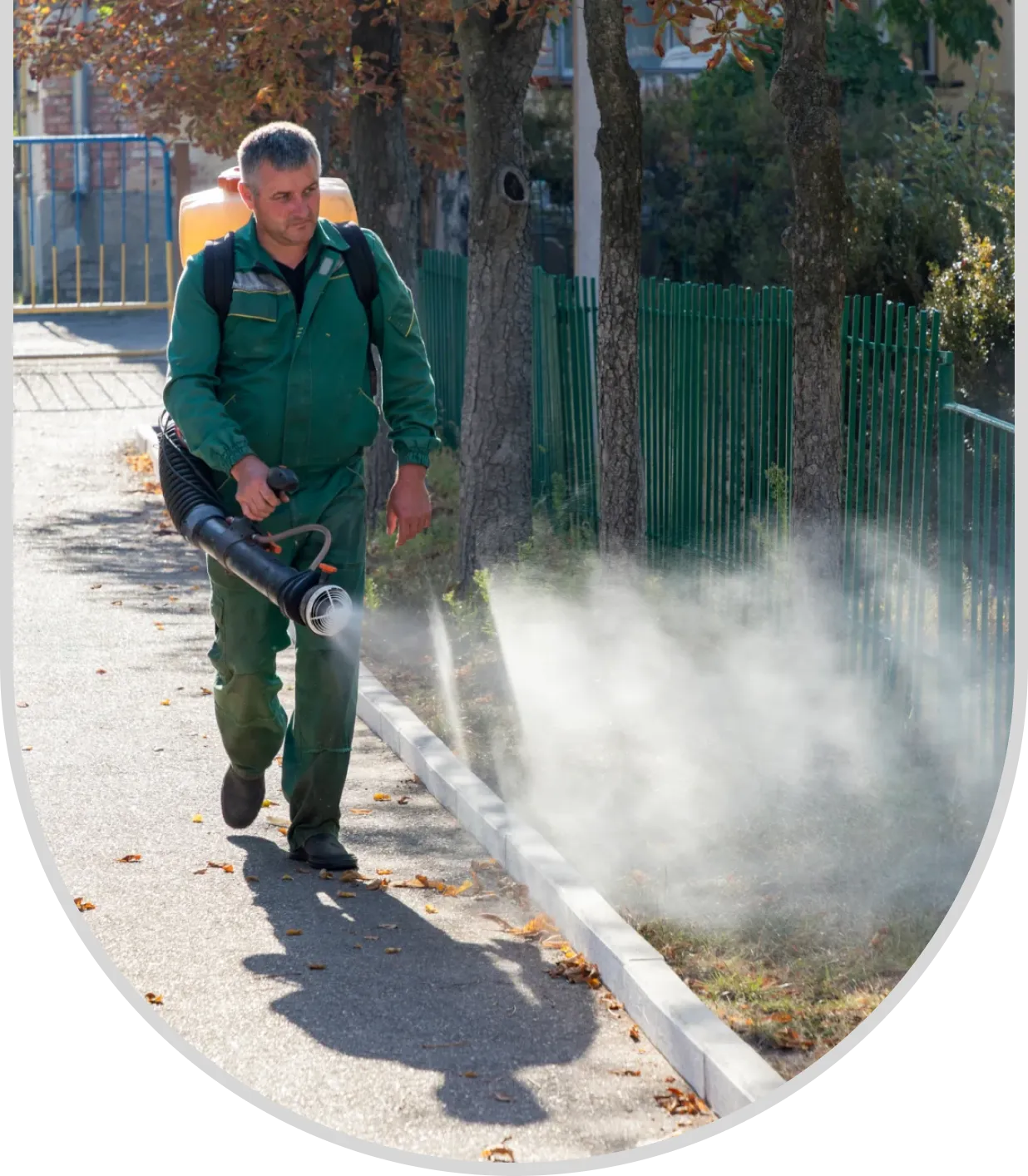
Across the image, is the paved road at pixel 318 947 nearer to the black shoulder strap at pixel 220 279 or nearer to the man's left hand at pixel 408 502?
the man's left hand at pixel 408 502

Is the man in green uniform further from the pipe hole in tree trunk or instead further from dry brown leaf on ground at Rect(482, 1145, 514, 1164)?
the pipe hole in tree trunk

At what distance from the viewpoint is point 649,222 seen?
17828 millimetres

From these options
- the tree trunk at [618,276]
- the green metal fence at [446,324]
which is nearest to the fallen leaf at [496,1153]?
the tree trunk at [618,276]

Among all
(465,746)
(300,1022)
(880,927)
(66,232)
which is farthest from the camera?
(66,232)

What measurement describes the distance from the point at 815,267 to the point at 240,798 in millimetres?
2808

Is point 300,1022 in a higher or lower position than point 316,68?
lower

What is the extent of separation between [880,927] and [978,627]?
171cm

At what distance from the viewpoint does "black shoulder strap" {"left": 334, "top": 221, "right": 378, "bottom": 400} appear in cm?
562

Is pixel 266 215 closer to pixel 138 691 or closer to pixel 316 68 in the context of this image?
pixel 138 691

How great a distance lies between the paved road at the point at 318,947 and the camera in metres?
4.28

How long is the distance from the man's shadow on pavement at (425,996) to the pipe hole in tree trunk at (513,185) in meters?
4.45

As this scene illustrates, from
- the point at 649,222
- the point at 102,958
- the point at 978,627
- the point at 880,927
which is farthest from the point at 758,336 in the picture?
the point at 649,222

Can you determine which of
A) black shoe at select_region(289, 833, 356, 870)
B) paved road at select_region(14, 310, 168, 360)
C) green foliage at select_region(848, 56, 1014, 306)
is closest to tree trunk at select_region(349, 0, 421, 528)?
green foliage at select_region(848, 56, 1014, 306)

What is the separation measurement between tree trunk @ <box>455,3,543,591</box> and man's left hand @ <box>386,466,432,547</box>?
12.1ft
